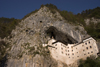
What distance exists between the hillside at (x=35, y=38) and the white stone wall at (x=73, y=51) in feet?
5.64

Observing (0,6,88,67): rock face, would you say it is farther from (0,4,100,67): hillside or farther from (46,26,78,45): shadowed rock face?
(46,26,78,45): shadowed rock face

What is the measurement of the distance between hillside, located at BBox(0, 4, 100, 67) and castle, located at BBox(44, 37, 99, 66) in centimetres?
167

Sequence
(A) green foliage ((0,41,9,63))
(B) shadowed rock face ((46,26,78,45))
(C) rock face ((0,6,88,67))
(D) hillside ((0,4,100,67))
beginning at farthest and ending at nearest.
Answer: (B) shadowed rock face ((46,26,78,45))
(A) green foliage ((0,41,9,63))
(D) hillside ((0,4,100,67))
(C) rock face ((0,6,88,67))

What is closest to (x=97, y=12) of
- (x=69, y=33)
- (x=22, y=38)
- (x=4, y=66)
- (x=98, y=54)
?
(x=69, y=33)

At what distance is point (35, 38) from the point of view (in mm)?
33406

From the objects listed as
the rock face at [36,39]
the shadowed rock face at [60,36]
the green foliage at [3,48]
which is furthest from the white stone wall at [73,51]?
the green foliage at [3,48]

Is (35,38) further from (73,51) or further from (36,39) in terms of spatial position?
(73,51)

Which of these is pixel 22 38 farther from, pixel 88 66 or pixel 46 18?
pixel 88 66

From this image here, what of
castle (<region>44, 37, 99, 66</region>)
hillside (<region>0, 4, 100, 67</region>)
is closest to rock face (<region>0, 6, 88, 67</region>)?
hillside (<region>0, 4, 100, 67</region>)

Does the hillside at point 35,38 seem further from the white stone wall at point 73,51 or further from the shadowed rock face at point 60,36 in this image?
the white stone wall at point 73,51

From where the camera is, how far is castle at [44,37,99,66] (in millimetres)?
29531

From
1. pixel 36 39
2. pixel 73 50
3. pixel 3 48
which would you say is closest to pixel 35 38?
pixel 36 39

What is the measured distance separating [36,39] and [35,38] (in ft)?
1.64

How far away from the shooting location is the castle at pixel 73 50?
29531 mm
